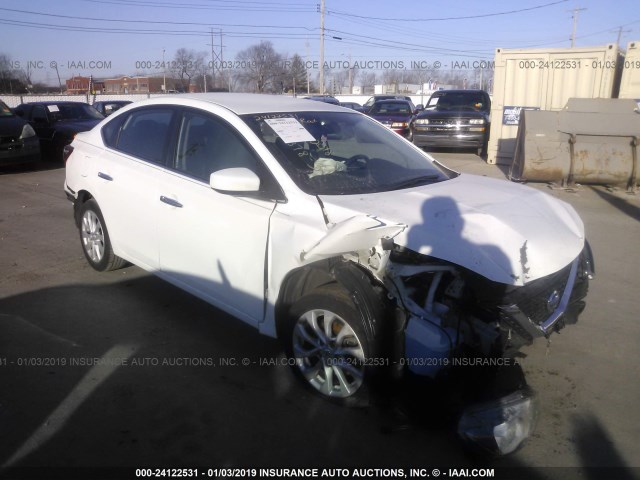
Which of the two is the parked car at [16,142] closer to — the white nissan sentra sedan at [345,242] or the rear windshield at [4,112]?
the rear windshield at [4,112]

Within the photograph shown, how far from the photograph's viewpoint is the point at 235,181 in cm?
316

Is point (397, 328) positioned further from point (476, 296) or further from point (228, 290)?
point (228, 290)

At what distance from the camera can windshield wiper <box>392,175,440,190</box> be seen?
357cm

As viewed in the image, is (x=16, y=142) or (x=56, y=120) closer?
(x=16, y=142)

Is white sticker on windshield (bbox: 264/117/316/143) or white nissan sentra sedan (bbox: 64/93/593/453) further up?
white sticker on windshield (bbox: 264/117/316/143)

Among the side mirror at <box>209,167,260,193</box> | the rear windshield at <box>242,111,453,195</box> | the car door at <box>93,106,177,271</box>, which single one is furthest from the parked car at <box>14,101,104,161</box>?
the side mirror at <box>209,167,260,193</box>

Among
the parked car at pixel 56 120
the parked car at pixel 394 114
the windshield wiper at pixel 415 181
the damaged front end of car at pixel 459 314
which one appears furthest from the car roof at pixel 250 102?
the parked car at pixel 394 114

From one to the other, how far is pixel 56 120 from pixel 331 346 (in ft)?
42.1

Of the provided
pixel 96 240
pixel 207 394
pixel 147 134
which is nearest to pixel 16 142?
pixel 96 240

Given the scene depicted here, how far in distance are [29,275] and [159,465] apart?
3.33m

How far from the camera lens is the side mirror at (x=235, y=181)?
3.16 meters

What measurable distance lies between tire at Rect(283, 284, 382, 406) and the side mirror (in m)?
0.74

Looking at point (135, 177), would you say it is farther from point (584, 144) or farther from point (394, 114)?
point (394, 114)

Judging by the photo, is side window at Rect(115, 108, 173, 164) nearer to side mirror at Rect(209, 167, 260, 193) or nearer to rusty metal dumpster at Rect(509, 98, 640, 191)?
side mirror at Rect(209, 167, 260, 193)
